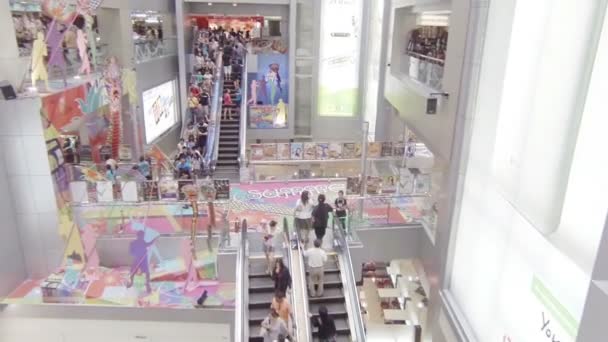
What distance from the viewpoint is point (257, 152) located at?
40.6ft

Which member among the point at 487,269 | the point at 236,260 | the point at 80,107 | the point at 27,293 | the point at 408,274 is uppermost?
the point at 80,107

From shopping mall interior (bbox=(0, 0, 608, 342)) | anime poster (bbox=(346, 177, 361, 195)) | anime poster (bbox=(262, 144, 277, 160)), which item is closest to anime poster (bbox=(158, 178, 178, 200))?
shopping mall interior (bbox=(0, 0, 608, 342))

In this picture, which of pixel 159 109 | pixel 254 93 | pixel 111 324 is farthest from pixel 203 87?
pixel 111 324

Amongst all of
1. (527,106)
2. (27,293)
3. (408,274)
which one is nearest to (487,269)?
(527,106)

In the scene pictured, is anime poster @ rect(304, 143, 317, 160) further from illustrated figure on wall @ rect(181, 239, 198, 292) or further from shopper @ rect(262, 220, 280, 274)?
illustrated figure on wall @ rect(181, 239, 198, 292)

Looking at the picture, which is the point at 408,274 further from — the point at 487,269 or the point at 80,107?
the point at 80,107

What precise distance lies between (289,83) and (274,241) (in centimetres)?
1127

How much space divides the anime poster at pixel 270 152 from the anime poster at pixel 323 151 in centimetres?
113

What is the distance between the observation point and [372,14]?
17.9 m

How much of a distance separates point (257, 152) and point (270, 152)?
0.34 meters

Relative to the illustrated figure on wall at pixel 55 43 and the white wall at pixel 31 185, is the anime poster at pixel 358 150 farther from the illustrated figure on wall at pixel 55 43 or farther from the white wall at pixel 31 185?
the illustrated figure on wall at pixel 55 43

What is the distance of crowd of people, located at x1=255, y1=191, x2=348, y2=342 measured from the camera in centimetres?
695

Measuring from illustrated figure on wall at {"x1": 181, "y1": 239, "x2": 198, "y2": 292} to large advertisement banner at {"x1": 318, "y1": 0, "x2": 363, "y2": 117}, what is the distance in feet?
34.7

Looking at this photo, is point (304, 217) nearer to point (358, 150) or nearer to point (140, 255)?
point (140, 255)
